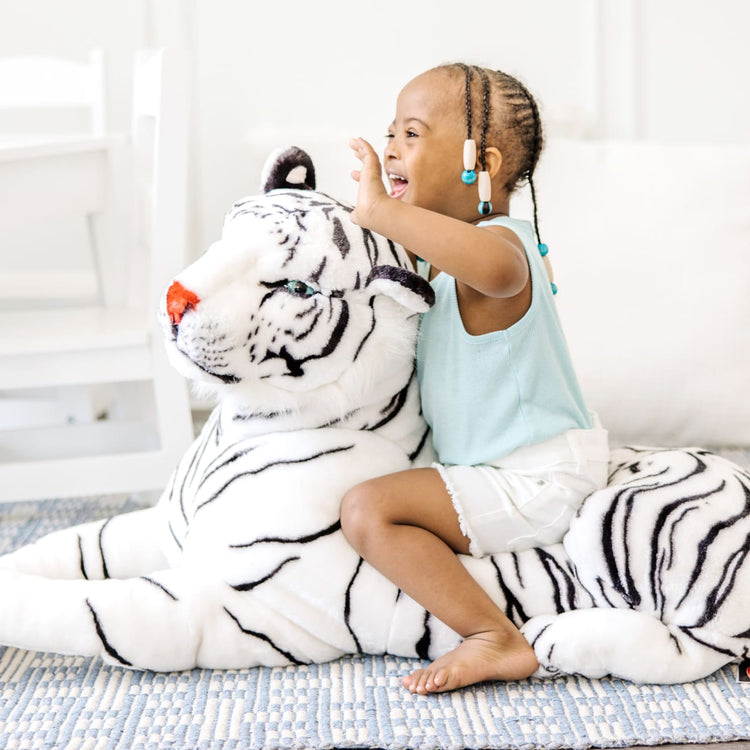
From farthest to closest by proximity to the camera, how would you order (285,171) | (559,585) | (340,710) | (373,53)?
1. (373,53)
2. (285,171)
3. (559,585)
4. (340,710)

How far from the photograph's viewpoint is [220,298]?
964mm

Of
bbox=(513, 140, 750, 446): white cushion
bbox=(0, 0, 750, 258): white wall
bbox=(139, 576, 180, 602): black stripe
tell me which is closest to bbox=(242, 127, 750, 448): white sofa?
bbox=(513, 140, 750, 446): white cushion

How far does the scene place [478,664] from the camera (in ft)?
3.08

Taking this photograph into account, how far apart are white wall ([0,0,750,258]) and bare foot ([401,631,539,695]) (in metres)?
1.30

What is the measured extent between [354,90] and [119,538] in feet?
4.02

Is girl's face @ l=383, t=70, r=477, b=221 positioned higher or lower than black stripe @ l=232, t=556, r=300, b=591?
higher

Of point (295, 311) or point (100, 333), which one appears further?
point (100, 333)

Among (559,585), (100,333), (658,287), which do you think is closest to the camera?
(559,585)

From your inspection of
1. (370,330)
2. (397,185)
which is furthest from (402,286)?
(397,185)

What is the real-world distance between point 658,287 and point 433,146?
0.78 m

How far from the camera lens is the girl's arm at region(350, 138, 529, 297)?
96 centimetres

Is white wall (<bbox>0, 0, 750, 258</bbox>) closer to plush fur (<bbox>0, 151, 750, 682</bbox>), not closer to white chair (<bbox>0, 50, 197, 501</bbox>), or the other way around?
white chair (<bbox>0, 50, 197, 501</bbox>)

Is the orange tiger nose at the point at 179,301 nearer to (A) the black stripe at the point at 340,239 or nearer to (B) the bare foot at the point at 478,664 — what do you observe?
(A) the black stripe at the point at 340,239

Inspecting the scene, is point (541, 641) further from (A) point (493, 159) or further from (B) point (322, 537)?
(A) point (493, 159)
